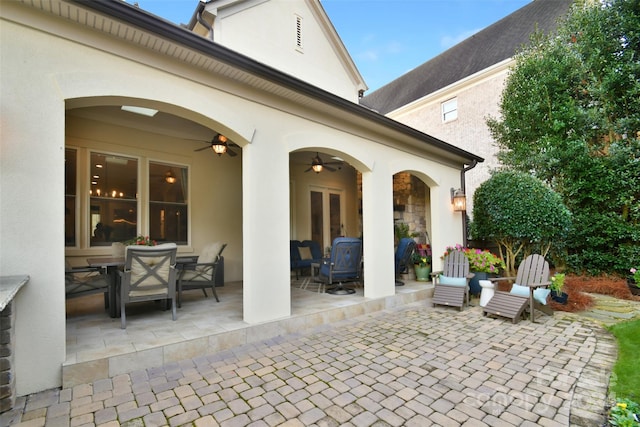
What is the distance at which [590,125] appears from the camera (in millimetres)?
6906

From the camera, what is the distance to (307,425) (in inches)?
79.4

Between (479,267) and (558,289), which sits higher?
(479,267)

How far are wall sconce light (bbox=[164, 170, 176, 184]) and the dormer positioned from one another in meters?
3.17

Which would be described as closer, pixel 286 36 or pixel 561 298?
pixel 561 298

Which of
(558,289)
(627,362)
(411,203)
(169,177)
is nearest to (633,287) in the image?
(558,289)

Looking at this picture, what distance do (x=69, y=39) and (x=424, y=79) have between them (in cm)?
1534

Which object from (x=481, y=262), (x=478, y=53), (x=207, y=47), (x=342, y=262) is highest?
(x=478, y=53)

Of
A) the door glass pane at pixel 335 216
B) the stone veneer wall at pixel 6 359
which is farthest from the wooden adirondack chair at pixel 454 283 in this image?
the stone veneer wall at pixel 6 359

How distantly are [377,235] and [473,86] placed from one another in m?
9.81

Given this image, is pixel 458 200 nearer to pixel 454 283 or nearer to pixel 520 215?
pixel 520 215

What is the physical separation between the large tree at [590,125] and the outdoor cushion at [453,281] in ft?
12.2

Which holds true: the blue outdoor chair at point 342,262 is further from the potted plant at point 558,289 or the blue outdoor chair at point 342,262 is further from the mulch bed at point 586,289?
the mulch bed at point 586,289

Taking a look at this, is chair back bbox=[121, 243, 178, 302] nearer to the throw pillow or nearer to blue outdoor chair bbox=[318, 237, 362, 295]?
blue outdoor chair bbox=[318, 237, 362, 295]

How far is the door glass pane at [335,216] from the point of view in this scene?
9.17 m
